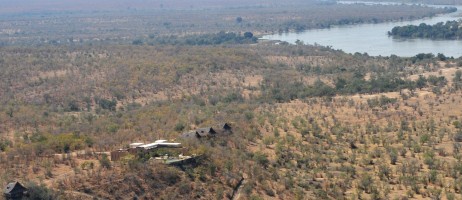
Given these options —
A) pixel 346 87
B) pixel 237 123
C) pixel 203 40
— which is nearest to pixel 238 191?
pixel 237 123

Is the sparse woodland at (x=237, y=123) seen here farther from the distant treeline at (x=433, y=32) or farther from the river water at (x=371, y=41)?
the distant treeline at (x=433, y=32)

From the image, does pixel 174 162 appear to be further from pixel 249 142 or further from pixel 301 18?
pixel 301 18

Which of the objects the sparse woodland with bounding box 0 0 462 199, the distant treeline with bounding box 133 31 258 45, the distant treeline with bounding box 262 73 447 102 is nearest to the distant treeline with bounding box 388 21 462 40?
the distant treeline with bounding box 133 31 258 45

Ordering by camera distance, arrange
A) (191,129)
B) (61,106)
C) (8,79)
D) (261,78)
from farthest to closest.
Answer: (261,78), (8,79), (61,106), (191,129)

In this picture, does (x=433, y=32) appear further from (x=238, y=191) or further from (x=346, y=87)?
(x=238, y=191)

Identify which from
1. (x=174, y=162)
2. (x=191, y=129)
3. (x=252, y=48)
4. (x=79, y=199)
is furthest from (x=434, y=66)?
(x=79, y=199)

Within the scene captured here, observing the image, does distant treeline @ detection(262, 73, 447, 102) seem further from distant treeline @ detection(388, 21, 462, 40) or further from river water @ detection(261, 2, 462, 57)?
distant treeline @ detection(388, 21, 462, 40)

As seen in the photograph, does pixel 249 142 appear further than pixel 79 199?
Yes

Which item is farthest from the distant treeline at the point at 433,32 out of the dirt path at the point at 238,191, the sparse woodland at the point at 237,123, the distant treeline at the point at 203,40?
the dirt path at the point at 238,191

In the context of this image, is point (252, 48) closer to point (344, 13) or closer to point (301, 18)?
point (301, 18)

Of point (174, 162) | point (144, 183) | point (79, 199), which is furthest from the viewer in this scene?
point (174, 162)
